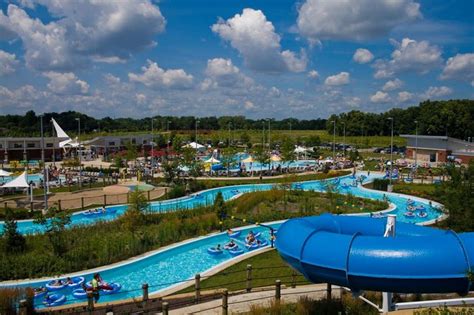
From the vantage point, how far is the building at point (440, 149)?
49.6 meters

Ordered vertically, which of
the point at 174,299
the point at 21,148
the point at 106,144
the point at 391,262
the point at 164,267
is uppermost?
the point at 391,262

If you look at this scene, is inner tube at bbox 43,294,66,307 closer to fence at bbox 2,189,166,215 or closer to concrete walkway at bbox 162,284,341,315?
concrete walkway at bbox 162,284,341,315

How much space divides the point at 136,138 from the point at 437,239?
66142 mm

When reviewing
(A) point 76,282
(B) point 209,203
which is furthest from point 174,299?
(B) point 209,203

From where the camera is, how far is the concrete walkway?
1044cm

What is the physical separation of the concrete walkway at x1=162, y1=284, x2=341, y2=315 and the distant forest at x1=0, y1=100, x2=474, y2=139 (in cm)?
4239

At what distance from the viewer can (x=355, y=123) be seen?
320 feet

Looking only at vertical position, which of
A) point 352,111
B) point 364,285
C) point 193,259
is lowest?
point 193,259

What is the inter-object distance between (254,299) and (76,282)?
650cm

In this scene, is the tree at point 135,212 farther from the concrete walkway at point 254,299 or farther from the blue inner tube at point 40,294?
the concrete walkway at point 254,299

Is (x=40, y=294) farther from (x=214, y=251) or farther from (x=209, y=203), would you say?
(x=209, y=203)

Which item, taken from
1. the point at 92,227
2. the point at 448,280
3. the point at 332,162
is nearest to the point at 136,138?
the point at 332,162

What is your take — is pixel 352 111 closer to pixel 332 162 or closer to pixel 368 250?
pixel 332 162

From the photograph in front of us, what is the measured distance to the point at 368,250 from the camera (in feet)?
24.4
